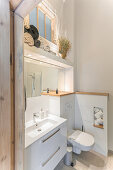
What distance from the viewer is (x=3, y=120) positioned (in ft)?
1.96

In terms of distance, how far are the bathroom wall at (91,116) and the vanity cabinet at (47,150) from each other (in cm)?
81

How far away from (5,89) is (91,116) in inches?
75.8

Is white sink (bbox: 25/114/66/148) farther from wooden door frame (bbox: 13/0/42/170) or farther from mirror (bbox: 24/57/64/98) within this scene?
mirror (bbox: 24/57/64/98)

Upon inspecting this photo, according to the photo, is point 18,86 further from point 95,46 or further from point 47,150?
point 95,46

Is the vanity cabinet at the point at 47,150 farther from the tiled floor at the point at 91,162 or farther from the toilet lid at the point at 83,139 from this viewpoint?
the tiled floor at the point at 91,162

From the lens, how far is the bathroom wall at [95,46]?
1.92 meters

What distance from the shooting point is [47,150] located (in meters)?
1.12

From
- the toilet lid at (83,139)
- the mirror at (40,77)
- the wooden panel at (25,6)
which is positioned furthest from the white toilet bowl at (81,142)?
the wooden panel at (25,6)

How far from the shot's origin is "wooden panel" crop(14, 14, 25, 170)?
0.70 meters

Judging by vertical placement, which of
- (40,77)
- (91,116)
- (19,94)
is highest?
(40,77)

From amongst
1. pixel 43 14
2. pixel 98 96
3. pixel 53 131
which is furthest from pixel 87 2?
pixel 53 131

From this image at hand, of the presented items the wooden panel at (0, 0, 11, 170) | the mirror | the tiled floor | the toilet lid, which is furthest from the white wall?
the tiled floor

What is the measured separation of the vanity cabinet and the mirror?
0.67 m

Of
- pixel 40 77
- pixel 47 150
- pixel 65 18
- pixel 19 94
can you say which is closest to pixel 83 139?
pixel 47 150
